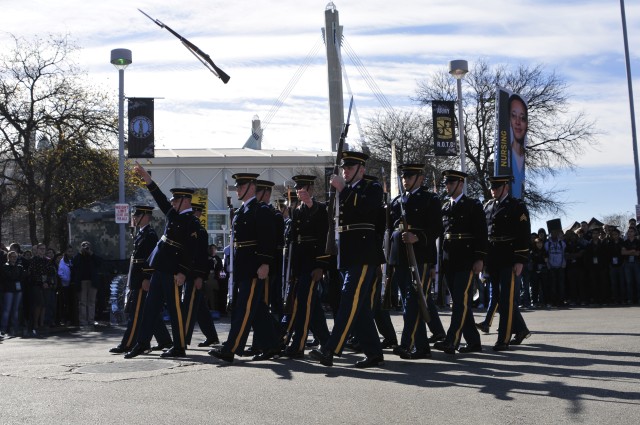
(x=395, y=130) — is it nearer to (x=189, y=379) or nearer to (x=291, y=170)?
(x=291, y=170)

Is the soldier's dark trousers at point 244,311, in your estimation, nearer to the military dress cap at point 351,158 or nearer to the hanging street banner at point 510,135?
the military dress cap at point 351,158

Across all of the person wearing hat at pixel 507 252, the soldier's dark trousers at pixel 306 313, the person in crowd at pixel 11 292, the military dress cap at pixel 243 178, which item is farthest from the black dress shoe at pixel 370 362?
the person in crowd at pixel 11 292

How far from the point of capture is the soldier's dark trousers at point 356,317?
32.3ft

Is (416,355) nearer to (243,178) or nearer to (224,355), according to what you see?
(224,355)

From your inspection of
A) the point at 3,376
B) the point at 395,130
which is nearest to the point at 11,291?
the point at 3,376

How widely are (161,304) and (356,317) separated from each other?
3196 mm

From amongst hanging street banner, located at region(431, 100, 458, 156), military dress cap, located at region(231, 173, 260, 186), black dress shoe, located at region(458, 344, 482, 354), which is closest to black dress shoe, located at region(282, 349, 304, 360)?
black dress shoe, located at region(458, 344, 482, 354)

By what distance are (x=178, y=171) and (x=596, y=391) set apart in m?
59.8

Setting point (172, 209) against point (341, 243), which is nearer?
point (341, 243)

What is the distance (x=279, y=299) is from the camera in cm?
1376

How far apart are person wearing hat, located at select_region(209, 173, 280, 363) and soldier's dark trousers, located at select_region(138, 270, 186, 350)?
960 mm

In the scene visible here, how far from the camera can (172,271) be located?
11844 millimetres

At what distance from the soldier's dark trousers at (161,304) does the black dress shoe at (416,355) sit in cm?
281

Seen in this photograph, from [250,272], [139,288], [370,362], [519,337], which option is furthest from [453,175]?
[139,288]
